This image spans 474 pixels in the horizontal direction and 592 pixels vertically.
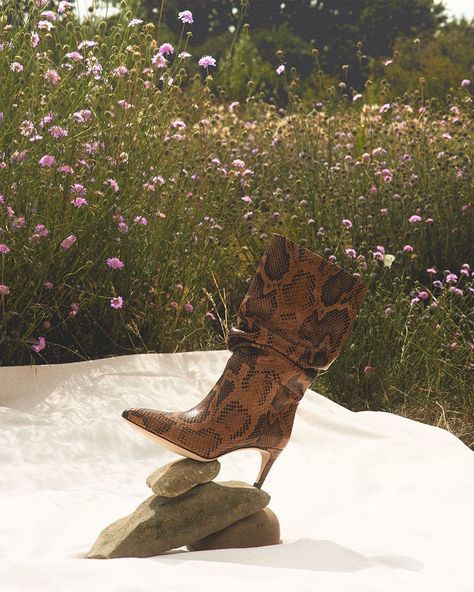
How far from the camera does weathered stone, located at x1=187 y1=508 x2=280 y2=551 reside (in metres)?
2.24

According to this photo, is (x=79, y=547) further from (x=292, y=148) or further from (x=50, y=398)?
(x=292, y=148)

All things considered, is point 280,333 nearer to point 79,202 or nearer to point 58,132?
point 79,202

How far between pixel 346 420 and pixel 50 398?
1054 millimetres

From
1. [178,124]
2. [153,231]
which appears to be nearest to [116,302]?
[153,231]

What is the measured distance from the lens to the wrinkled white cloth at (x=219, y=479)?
1.94 metres

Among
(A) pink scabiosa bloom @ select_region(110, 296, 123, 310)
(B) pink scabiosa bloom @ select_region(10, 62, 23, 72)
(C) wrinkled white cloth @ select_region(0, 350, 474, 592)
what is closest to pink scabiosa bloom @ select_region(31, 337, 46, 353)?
(C) wrinkled white cloth @ select_region(0, 350, 474, 592)

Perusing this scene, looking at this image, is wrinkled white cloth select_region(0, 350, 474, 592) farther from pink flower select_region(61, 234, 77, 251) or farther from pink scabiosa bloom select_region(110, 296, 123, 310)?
pink flower select_region(61, 234, 77, 251)

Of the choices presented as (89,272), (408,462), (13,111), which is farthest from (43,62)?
(408,462)

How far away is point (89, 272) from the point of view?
3.65 m

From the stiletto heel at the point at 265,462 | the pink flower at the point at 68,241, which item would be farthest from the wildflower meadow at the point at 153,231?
the stiletto heel at the point at 265,462

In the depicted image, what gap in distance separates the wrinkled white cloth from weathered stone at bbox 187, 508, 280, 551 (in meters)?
0.09

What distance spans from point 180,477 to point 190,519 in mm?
103

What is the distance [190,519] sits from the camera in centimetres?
219

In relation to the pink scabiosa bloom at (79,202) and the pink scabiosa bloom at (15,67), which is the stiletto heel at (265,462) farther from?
the pink scabiosa bloom at (15,67)
